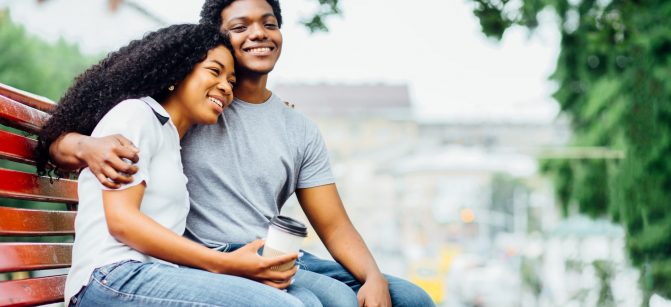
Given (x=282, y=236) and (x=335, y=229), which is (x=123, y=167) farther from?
(x=335, y=229)

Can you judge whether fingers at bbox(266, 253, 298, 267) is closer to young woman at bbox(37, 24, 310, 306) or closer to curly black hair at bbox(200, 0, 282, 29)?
young woman at bbox(37, 24, 310, 306)

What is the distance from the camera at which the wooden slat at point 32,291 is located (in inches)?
75.0

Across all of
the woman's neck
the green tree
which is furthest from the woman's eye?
the green tree

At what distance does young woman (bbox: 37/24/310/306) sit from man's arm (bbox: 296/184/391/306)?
0.50 metres


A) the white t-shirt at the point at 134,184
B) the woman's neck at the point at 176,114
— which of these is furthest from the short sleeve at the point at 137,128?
the woman's neck at the point at 176,114

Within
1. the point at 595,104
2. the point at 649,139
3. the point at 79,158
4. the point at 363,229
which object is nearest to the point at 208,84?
the point at 79,158

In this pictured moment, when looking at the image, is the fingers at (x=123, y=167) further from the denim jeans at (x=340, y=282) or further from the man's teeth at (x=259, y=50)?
the man's teeth at (x=259, y=50)

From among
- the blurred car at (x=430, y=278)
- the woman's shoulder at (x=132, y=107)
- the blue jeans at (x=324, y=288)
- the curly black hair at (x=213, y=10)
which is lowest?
the blurred car at (x=430, y=278)

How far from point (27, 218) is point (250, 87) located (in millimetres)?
754

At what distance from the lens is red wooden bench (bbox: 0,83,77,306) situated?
6.45 ft

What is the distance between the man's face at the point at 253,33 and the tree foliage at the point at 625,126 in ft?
20.2

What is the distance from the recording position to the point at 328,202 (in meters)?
2.60

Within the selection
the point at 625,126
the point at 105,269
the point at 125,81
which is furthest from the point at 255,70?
the point at 625,126

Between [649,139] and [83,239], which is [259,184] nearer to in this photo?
[83,239]
